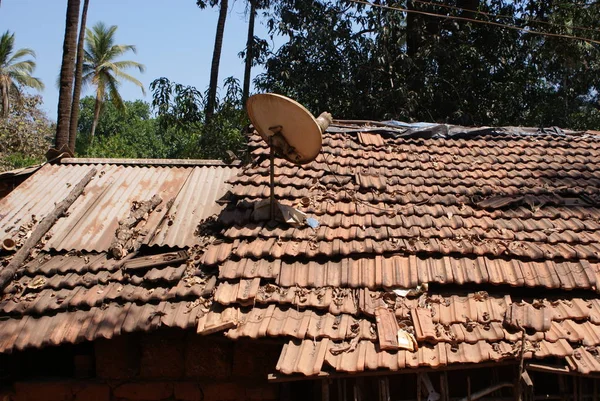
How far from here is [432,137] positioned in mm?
7465

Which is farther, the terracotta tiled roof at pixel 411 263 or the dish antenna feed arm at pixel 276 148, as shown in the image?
the dish antenna feed arm at pixel 276 148

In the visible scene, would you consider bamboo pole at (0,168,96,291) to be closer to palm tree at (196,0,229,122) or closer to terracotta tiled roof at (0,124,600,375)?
terracotta tiled roof at (0,124,600,375)

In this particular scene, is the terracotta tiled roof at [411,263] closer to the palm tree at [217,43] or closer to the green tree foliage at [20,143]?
the palm tree at [217,43]

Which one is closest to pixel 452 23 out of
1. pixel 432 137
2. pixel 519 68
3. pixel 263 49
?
pixel 519 68

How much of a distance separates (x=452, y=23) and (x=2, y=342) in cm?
1322

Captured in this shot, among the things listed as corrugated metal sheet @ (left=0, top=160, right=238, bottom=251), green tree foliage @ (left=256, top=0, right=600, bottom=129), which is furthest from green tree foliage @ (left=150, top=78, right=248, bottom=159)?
corrugated metal sheet @ (left=0, top=160, right=238, bottom=251)

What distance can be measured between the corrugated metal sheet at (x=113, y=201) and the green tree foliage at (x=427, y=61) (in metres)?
6.99

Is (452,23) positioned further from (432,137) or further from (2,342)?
(2,342)

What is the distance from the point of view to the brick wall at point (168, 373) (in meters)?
4.82

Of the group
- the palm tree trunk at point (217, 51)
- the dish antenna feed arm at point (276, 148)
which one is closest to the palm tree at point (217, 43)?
the palm tree trunk at point (217, 51)

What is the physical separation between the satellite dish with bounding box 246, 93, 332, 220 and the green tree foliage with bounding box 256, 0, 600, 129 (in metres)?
8.61

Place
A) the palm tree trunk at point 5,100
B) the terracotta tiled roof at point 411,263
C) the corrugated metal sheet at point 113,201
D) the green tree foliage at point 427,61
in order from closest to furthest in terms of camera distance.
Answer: the terracotta tiled roof at point 411,263
the corrugated metal sheet at point 113,201
the green tree foliage at point 427,61
the palm tree trunk at point 5,100

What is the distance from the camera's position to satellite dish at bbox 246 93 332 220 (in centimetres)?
516

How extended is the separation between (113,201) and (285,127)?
2.66 m
